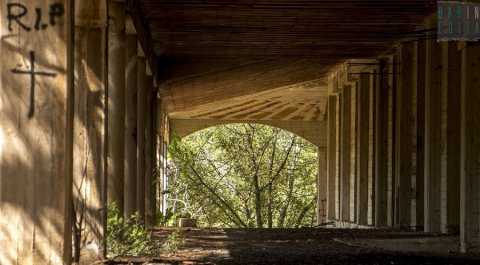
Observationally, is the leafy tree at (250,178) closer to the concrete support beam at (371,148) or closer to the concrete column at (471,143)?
the concrete support beam at (371,148)

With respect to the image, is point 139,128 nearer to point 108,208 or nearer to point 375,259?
point 108,208

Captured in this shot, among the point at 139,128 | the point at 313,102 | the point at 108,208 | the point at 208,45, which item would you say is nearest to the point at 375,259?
the point at 108,208

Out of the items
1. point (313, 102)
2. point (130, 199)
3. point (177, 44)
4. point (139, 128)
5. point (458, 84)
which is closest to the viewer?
point (458, 84)

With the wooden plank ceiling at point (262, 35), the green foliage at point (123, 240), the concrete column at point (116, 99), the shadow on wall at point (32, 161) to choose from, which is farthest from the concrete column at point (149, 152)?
the shadow on wall at point (32, 161)

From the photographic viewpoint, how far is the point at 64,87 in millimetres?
6367

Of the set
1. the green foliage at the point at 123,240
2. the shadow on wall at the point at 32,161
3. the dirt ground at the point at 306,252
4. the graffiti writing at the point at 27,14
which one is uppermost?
the graffiti writing at the point at 27,14

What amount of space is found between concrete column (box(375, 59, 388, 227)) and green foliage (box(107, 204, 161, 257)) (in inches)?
397

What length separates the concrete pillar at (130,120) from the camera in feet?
55.2

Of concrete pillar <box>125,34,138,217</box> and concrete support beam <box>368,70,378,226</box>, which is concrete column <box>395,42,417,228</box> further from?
concrete pillar <box>125,34,138,217</box>

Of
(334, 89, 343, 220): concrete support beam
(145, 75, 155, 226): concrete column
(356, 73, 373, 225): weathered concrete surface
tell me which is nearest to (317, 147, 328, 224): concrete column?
(334, 89, 343, 220): concrete support beam

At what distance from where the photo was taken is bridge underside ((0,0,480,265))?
20.8 ft

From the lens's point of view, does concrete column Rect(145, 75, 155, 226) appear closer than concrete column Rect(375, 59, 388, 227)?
No

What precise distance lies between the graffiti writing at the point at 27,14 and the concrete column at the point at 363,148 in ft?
60.7

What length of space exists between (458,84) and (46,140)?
11.2 metres
